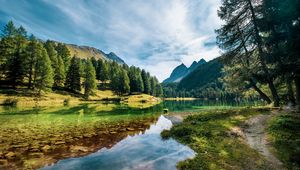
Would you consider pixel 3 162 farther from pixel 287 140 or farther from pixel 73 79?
pixel 73 79

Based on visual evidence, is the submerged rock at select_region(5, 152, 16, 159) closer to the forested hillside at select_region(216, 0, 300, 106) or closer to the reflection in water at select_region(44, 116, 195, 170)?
the reflection in water at select_region(44, 116, 195, 170)

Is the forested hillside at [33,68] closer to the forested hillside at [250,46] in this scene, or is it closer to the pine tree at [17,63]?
the pine tree at [17,63]

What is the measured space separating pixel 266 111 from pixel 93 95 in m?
72.1

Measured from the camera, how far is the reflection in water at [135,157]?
32.6 ft

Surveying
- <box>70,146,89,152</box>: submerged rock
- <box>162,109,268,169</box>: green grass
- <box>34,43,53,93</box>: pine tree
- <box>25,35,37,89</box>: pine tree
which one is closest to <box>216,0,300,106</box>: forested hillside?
<box>162,109,268,169</box>: green grass

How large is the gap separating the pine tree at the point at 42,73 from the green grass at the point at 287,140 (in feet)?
202

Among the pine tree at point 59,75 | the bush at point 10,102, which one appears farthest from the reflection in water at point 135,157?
the pine tree at point 59,75

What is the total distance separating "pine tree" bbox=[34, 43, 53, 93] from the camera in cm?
6181

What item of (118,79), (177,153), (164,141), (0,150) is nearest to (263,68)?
(164,141)

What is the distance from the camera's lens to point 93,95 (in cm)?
8550

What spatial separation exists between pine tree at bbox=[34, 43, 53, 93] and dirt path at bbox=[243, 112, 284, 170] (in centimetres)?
5893

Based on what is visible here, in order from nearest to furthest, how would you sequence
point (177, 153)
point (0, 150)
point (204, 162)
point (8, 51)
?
point (204, 162)
point (177, 153)
point (0, 150)
point (8, 51)

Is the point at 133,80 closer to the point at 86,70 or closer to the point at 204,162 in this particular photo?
the point at 86,70

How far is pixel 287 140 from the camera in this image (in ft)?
39.7
